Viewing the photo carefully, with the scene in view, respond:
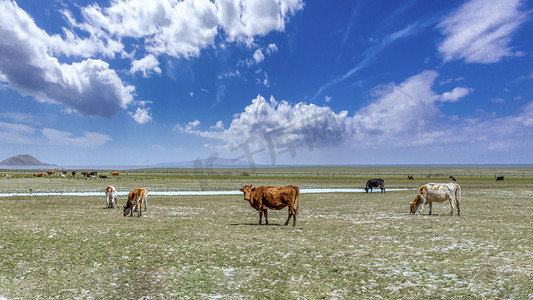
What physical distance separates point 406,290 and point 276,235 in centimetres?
764

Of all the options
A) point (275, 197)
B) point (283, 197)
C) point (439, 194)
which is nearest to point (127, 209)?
point (275, 197)

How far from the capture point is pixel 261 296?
24.6 feet

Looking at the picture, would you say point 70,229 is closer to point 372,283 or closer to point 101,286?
point 101,286

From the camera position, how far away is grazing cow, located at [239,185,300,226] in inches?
691

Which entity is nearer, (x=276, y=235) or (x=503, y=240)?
(x=503, y=240)

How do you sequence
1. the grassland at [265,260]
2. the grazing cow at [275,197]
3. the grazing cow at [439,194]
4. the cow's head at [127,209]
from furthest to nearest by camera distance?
the grazing cow at [439,194]
the cow's head at [127,209]
the grazing cow at [275,197]
the grassland at [265,260]

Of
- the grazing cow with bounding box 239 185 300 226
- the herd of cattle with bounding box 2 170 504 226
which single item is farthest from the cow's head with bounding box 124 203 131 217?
the grazing cow with bounding box 239 185 300 226

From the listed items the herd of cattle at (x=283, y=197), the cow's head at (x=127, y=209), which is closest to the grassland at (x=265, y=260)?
the herd of cattle at (x=283, y=197)

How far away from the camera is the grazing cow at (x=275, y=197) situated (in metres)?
17.6

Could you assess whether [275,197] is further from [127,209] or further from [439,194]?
[439,194]

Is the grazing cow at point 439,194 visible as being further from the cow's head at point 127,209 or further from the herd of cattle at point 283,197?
the cow's head at point 127,209

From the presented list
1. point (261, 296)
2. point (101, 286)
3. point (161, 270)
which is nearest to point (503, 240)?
point (261, 296)

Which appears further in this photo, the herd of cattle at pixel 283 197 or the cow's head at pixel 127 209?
the cow's head at pixel 127 209

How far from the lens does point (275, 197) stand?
701 inches
